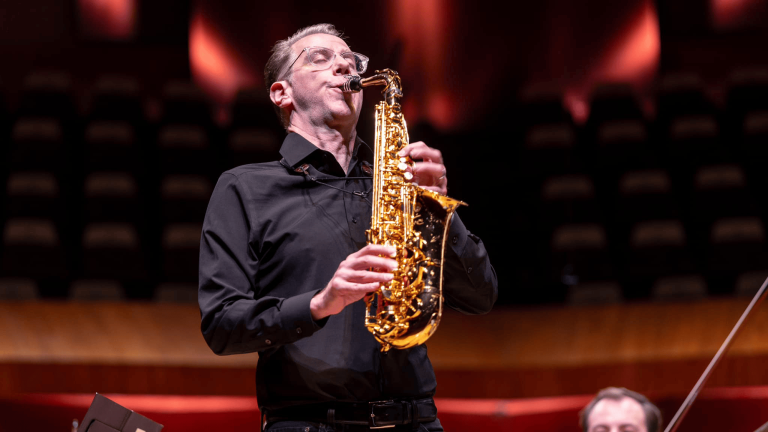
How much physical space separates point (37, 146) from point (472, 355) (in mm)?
1842

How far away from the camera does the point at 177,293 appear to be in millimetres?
2111

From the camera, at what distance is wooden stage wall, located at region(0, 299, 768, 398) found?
1.55 m

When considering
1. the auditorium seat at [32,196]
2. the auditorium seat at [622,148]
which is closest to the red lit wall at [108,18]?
the auditorium seat at [32,196]

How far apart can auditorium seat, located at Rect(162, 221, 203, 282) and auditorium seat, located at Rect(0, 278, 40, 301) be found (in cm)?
38

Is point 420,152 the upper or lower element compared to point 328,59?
lower

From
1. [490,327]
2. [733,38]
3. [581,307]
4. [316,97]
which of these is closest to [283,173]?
[316,97]

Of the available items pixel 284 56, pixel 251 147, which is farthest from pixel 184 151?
pixel 284 56

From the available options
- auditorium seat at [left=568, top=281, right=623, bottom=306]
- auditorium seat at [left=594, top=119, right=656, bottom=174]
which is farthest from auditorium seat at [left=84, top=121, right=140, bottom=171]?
auditorium seat at [left=594, top=119, right=656, bottom=174]

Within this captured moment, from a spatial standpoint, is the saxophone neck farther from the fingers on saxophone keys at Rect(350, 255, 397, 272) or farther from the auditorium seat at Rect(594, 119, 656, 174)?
the auditorium seat at Rect(594, 119, 656, 174)

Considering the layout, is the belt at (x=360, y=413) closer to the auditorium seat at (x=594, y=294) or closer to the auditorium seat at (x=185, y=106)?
the auditorium seat at (x=594, y=294)

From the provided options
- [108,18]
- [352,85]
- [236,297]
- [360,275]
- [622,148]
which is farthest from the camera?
[108,18]

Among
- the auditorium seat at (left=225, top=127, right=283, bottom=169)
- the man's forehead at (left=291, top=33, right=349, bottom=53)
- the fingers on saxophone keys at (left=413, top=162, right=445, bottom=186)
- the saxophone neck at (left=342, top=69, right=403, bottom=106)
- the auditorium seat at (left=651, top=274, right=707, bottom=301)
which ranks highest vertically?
the auditorium seat at (left=225, top=127, right=283, bottom=169)

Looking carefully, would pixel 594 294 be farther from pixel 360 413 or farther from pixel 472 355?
pixel 360 413

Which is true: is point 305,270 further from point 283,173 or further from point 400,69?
point 400,69
